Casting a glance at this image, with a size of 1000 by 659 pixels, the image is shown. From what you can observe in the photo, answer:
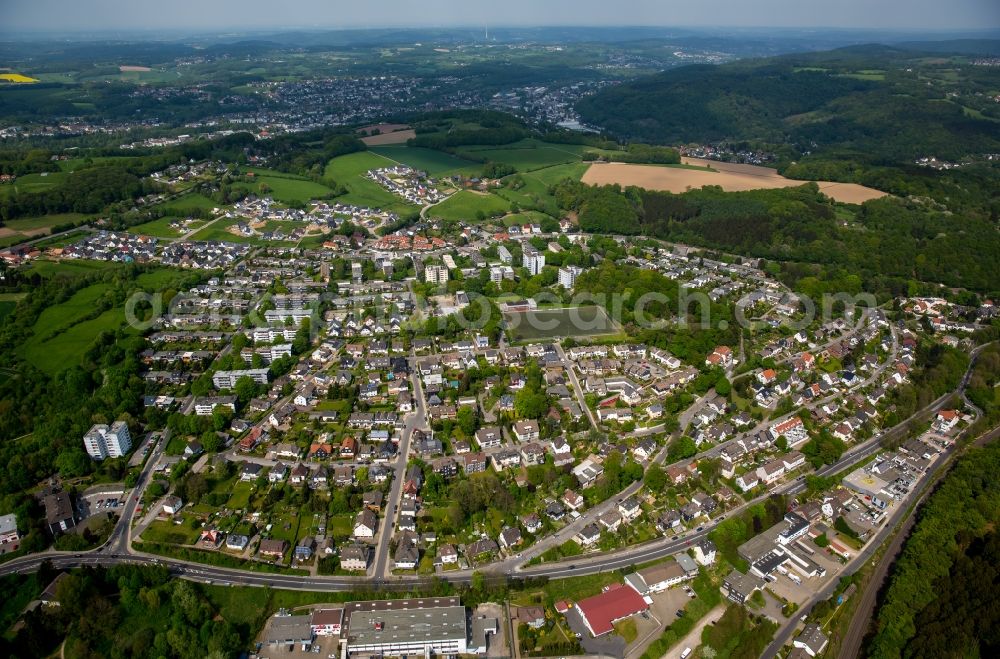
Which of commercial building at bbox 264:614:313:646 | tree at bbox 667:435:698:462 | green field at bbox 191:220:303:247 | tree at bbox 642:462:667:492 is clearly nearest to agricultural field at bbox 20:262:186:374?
green field at bbox 191:220:303:247

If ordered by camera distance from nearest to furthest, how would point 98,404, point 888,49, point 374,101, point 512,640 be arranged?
point 512,640 → point 98,404 → point 374,101 → point 888,49

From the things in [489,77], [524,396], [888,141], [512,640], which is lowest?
[512,640]

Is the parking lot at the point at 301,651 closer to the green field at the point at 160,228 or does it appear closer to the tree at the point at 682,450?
the tree at the point at 682,450

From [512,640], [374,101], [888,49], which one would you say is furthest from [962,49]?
[512,640]

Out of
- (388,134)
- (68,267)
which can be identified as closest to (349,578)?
(68,267)

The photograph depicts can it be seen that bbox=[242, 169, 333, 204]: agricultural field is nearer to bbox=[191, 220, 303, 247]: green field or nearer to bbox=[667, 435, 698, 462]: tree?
bbox=[191, 220, 303, 247]: green field

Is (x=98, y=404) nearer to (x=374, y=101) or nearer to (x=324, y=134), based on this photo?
(x=324, y=134)

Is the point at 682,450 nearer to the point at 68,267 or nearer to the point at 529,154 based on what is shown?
the point at 68,267
